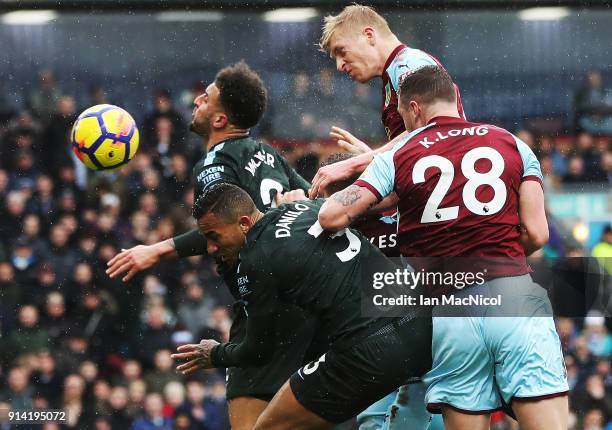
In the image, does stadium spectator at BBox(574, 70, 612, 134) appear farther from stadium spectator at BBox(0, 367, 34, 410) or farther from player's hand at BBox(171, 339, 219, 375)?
player's hand at BBox(171, 339, 219, 375)

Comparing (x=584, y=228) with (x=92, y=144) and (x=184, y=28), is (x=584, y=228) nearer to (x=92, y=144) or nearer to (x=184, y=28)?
(x=184, y=28)

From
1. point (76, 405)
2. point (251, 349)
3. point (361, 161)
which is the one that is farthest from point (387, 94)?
point (76, 405)

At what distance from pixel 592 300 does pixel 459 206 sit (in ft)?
20.6

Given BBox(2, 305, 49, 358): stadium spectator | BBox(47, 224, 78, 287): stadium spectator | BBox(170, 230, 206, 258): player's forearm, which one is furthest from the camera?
BBox(47, 224, 78, 287): stadium spectator

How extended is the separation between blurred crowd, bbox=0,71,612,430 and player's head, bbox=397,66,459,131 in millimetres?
5678

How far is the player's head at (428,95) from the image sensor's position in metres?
4.67

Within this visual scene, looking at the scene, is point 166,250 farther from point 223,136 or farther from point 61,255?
point 61,255

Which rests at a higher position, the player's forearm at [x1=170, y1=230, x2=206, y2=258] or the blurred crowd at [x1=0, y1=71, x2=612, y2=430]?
the player's forearm at [x1=170, y1=230, x2=206, y2=258]

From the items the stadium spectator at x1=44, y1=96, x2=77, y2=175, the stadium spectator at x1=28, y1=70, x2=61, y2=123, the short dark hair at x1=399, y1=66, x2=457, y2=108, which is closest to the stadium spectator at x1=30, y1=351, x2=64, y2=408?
the stadium spectator at x1=44, y1=96, x2=77, y2=175

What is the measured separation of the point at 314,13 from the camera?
42.7 feet

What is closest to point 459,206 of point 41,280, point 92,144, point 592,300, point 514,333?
point 514,333

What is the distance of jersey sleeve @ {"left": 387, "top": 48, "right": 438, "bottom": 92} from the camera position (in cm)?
530

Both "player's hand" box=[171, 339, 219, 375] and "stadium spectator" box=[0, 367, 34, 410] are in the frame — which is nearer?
"player's hand" box=[171, 339, 219, 375]

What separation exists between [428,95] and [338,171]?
2.06 feet
